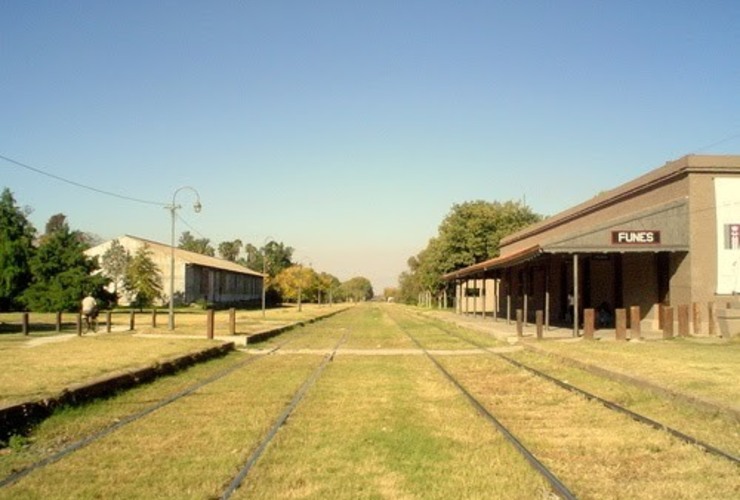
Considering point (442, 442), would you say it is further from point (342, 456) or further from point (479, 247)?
point (479, 247)

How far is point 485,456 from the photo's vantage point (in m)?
7.10

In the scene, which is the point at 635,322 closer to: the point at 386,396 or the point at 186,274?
the point at 386,396

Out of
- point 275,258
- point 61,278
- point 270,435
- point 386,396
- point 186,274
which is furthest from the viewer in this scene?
point 275,258

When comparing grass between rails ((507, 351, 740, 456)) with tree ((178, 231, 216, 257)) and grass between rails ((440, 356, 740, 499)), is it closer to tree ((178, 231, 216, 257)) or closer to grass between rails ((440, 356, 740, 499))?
grass between rails ((440, 356, 740, 499))

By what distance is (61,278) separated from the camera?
49.3 m

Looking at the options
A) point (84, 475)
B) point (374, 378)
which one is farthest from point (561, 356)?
point (84, 475)

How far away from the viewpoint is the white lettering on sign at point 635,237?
24.9 m

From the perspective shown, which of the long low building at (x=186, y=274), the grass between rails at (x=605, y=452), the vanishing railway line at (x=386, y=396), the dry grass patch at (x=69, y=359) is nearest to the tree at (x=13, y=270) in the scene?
the long low building at (x=186, y=274)

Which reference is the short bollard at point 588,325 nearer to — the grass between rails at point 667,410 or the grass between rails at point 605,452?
the grass between rails at point 667,410

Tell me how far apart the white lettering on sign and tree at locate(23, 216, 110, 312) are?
38.1 m

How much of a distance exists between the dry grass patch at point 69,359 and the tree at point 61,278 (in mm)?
28312

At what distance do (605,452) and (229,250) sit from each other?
195m

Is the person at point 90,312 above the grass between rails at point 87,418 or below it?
above

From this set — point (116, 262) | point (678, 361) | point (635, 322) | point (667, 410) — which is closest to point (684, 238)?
point (635, 322)
